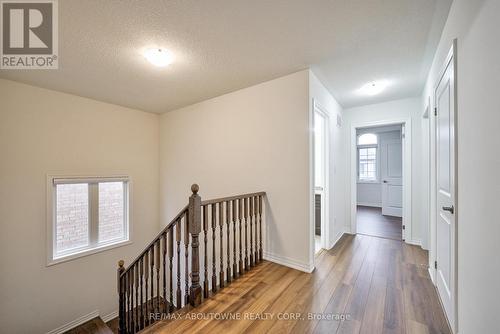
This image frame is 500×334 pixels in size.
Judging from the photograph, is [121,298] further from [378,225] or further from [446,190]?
[378,225]

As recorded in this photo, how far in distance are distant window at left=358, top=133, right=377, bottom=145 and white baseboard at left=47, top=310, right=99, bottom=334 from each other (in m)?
7.49

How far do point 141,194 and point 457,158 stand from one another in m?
4.56

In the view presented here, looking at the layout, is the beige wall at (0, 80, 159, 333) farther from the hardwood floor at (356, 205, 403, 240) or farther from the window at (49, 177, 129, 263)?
the hardwood floor at (356, 205, 403, 240)

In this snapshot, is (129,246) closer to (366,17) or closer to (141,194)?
(141,194)

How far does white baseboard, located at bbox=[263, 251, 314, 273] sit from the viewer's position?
7.98 ft

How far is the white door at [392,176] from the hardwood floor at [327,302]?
10.0 feet

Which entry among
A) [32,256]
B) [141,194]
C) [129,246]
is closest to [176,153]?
[141,194]

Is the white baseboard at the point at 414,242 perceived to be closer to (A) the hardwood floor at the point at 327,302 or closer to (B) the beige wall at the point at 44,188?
(A) the hardwood floor at the point at 327,302

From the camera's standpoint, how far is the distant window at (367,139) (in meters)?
6.39

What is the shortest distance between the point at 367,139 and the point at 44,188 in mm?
7595

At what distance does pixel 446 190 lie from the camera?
1.73 metres

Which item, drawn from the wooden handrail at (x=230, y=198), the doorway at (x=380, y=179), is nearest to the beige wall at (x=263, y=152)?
the wooden handrail at (x=230, y=198)

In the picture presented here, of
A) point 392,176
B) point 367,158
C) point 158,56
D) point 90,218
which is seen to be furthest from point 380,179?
point 90,218

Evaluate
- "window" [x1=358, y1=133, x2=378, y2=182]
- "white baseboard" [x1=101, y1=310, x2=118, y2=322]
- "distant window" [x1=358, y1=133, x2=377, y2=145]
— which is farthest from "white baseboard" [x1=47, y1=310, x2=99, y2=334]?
"distant window" [x1=358, y1=133, x2=377, y2=145]
